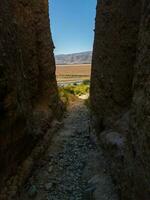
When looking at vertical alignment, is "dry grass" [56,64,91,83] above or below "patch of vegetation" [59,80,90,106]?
below

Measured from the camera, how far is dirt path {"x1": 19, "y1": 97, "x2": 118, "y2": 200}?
799 centimetres

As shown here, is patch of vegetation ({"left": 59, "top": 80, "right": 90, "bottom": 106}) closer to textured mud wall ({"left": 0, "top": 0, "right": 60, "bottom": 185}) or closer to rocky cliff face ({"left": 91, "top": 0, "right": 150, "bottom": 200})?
textured mud wall ({"left": 0, "top": 0, "right": 60, "bottom": 185})

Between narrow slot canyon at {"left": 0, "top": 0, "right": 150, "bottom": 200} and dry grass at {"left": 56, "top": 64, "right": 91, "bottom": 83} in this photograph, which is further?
dry grass at {"left": 56, "top": 64, "right": 91, "bottom": 83}

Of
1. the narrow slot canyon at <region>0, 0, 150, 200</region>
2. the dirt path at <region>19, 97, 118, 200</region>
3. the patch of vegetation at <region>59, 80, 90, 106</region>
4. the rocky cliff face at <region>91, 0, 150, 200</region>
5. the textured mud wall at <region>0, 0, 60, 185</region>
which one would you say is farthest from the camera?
the patch of vegetation at <region>59, 80, 90, 106</region>

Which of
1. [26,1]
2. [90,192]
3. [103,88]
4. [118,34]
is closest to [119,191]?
[90,192]

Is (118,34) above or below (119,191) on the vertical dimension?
above

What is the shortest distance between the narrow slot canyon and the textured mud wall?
20mm

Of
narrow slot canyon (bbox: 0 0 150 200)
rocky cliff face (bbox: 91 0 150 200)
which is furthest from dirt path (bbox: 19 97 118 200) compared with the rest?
rocky cliff face (bbox: 91 0 150 200)

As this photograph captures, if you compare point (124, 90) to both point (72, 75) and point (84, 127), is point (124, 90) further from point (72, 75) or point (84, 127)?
point (72, 75)

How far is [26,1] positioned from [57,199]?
585cm

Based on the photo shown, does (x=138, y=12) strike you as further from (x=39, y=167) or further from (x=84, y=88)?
(x=84, y=88)

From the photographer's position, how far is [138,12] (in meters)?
7.84

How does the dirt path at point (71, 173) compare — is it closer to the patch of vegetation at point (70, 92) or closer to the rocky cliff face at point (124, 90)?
the rocky cliff face at point (124, 90)

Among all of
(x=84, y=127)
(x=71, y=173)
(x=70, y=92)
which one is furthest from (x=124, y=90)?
(x=70, y=92)
